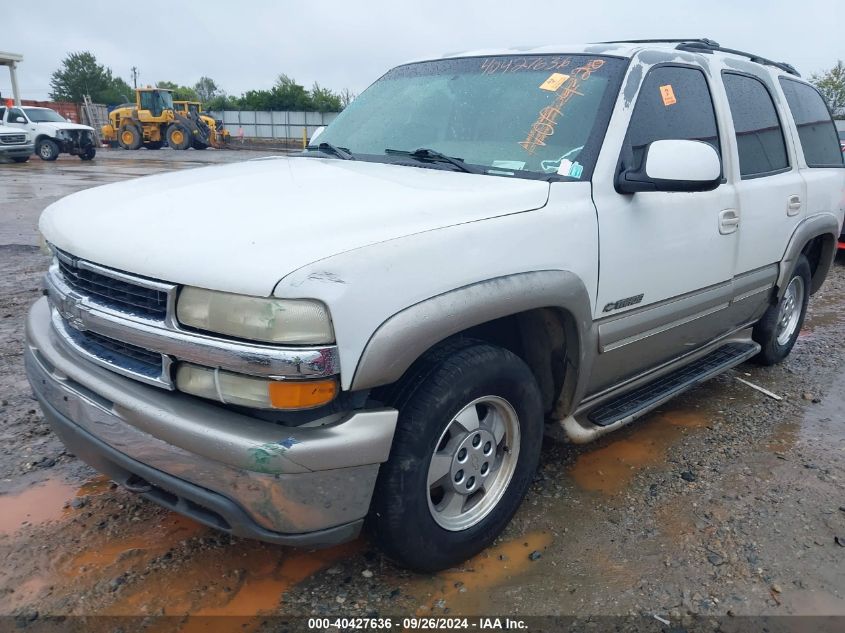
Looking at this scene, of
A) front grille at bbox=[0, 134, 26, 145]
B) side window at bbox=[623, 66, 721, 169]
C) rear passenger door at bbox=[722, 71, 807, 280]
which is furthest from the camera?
front grille at bbox=[0, 134, 26, 145]

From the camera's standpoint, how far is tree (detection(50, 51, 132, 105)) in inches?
2734

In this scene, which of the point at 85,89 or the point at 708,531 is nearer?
the point at 708,531

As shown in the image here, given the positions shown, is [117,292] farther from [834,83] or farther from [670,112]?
[834,83]

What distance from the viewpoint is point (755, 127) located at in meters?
3.81

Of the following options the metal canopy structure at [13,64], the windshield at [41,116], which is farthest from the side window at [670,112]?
the metal canopy structure at [13,64]

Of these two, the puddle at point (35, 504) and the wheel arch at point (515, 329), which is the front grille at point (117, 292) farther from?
the puddle at point (35, 504)

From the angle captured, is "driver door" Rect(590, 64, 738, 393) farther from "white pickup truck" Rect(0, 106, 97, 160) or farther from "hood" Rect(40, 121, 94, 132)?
"hood" Rect(40, 121, 94, 132)

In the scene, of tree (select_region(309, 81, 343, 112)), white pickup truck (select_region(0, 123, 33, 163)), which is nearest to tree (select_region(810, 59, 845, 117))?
tree (select_region(309, 81, 343, 112))

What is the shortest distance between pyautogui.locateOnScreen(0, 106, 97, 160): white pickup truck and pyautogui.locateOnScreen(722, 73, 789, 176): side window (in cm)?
2353

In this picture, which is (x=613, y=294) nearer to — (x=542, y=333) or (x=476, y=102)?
(x=542, y=333)

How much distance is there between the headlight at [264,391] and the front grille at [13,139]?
23165mm

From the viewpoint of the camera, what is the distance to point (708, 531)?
2.87 meters

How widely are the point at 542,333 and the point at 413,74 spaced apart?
5.72ft

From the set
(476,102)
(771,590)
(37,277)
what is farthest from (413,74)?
(37,277)
